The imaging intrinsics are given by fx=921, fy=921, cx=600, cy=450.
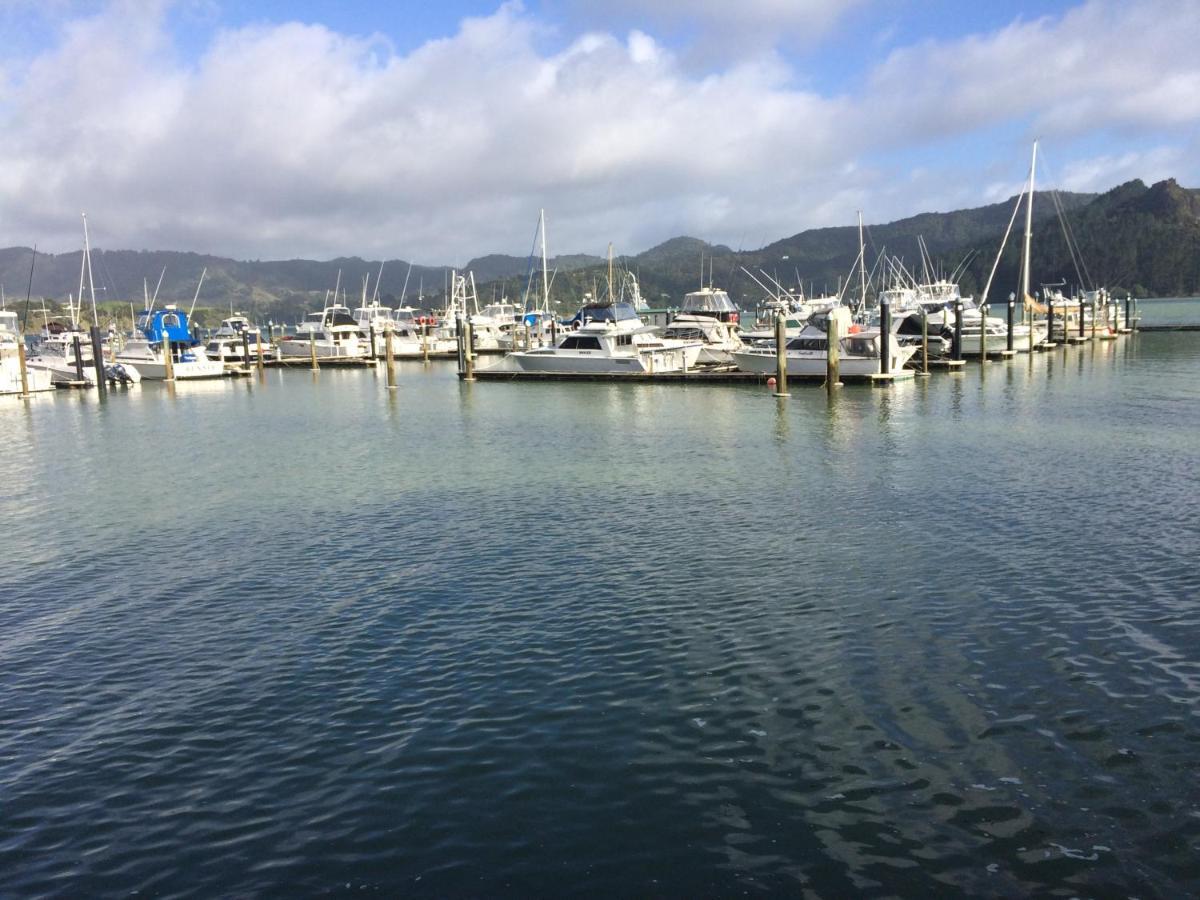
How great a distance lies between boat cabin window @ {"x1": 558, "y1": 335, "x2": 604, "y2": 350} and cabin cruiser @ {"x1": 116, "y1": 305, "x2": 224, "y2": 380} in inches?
1272

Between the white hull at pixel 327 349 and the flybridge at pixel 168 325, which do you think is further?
the white hull at pixel 327 349

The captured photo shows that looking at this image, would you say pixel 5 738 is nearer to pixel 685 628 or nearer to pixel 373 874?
pixel 373 874

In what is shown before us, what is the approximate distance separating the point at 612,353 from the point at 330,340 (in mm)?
40714

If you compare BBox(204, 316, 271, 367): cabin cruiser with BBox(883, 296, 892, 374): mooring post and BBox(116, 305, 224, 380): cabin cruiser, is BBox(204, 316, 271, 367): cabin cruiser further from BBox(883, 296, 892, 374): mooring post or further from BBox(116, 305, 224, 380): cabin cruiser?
BBox(883, 296, 892, 374): mooring post

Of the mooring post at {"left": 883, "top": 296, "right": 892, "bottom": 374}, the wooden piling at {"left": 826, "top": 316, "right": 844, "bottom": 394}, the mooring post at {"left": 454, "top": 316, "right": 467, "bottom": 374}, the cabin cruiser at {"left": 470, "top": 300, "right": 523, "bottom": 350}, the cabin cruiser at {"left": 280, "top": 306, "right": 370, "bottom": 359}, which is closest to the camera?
the wooden piling at {"left": 826, "top": 316, "right": 844, "bottom": 394}

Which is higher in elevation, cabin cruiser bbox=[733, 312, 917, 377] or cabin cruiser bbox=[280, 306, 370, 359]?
cabin cruiser bbox=[280, 306, 370, 359]

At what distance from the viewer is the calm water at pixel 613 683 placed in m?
8.79

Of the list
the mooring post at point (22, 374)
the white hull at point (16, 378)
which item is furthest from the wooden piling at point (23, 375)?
the white hull at point (16, 378)

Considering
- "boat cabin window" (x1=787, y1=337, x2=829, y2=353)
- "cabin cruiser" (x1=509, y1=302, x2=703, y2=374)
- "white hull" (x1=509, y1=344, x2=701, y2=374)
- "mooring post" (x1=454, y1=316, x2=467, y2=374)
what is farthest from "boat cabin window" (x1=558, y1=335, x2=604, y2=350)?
"boat cabin window" (x1=787, y1=337, x2=829, y2=353)

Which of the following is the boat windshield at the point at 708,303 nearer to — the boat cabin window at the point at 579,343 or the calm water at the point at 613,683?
the boat cabin window at the point at 579,343

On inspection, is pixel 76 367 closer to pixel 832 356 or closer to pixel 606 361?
pixel 606 361

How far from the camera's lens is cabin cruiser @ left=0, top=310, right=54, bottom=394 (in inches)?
2436

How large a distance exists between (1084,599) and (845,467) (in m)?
13.2

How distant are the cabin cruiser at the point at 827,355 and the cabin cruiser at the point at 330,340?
47197 mm
